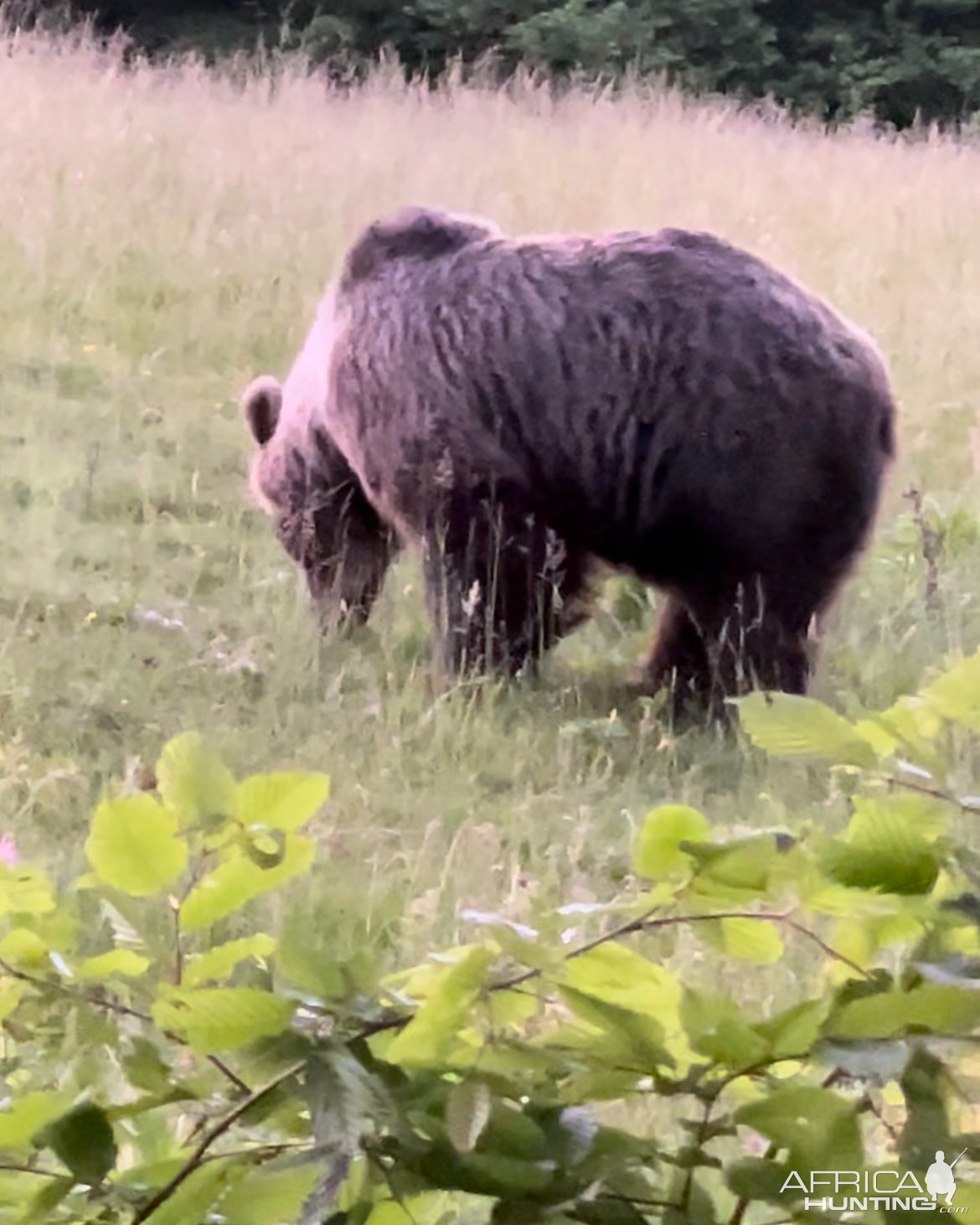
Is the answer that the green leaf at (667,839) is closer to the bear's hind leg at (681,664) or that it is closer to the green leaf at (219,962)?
the green leaf at (219,962)

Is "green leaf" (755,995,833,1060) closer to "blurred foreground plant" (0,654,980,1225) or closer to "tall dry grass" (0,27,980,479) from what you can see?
"blurred foreground plant" (0,654,980,1225)

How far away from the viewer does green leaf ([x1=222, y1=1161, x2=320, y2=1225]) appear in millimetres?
736

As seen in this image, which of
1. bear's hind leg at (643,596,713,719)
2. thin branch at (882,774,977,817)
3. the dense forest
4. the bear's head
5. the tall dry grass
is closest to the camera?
thin branch at (882,774,977,817)

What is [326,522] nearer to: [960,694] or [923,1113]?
[960,694]

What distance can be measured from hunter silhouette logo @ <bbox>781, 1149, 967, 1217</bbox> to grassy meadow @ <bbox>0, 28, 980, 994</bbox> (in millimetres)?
277

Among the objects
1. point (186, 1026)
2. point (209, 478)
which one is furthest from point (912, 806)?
point (209, 478)

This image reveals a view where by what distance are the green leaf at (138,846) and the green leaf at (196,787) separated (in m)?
0.02

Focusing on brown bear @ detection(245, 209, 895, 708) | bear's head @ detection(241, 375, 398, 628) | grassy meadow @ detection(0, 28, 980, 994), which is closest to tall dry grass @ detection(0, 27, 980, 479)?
grassy meadow @ detection(0, 28, 980, 994)

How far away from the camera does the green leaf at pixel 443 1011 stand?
2.43ft

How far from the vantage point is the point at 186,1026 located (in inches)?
28.4

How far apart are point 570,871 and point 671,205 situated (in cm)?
533

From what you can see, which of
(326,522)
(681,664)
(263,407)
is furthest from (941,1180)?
(263,407)

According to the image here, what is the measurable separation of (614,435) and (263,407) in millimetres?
1442

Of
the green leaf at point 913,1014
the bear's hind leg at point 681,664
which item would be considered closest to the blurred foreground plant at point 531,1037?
the green leaf at point 913,1014
